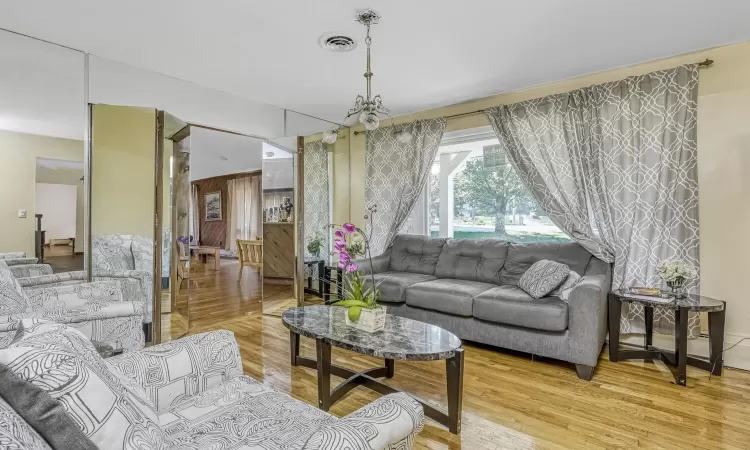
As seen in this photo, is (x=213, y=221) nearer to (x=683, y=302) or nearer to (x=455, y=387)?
(x=455, y=387)

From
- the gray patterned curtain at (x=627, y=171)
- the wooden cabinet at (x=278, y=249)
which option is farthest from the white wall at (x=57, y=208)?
the gray patterned curtain at (x=627, y=171)

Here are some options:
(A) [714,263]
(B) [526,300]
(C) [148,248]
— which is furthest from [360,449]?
(A) [714,263]

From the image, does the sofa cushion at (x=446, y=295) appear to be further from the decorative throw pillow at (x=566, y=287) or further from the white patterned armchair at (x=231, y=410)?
the white patterned armchair at (x=231, y=410)

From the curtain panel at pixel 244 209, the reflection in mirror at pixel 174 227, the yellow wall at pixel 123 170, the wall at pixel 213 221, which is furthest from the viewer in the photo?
the wall at pixel 213 221

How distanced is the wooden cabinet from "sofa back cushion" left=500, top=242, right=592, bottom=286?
3.66 meters

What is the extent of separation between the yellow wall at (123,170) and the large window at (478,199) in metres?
2.95

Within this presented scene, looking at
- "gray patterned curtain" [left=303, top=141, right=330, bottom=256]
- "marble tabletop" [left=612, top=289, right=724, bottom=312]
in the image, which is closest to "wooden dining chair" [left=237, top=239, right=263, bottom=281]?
"gray patterned curtain" [left=303, top=141, right=330, bottom=256]

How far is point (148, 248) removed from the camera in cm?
337

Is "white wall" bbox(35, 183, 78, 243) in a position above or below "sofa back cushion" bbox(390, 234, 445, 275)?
above

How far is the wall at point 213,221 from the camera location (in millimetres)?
9086

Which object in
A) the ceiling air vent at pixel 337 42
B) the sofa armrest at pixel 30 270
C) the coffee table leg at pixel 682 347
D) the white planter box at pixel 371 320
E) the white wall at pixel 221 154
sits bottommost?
the coffee table leg at pixel 682 347

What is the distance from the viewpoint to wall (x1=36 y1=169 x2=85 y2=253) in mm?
2990

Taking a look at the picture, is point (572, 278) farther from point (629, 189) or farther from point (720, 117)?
point (720, 117)

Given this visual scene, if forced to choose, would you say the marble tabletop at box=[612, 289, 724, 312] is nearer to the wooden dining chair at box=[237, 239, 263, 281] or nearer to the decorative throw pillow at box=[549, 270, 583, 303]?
the decorative throw pillow at box=[549, 270, 583, 303]
